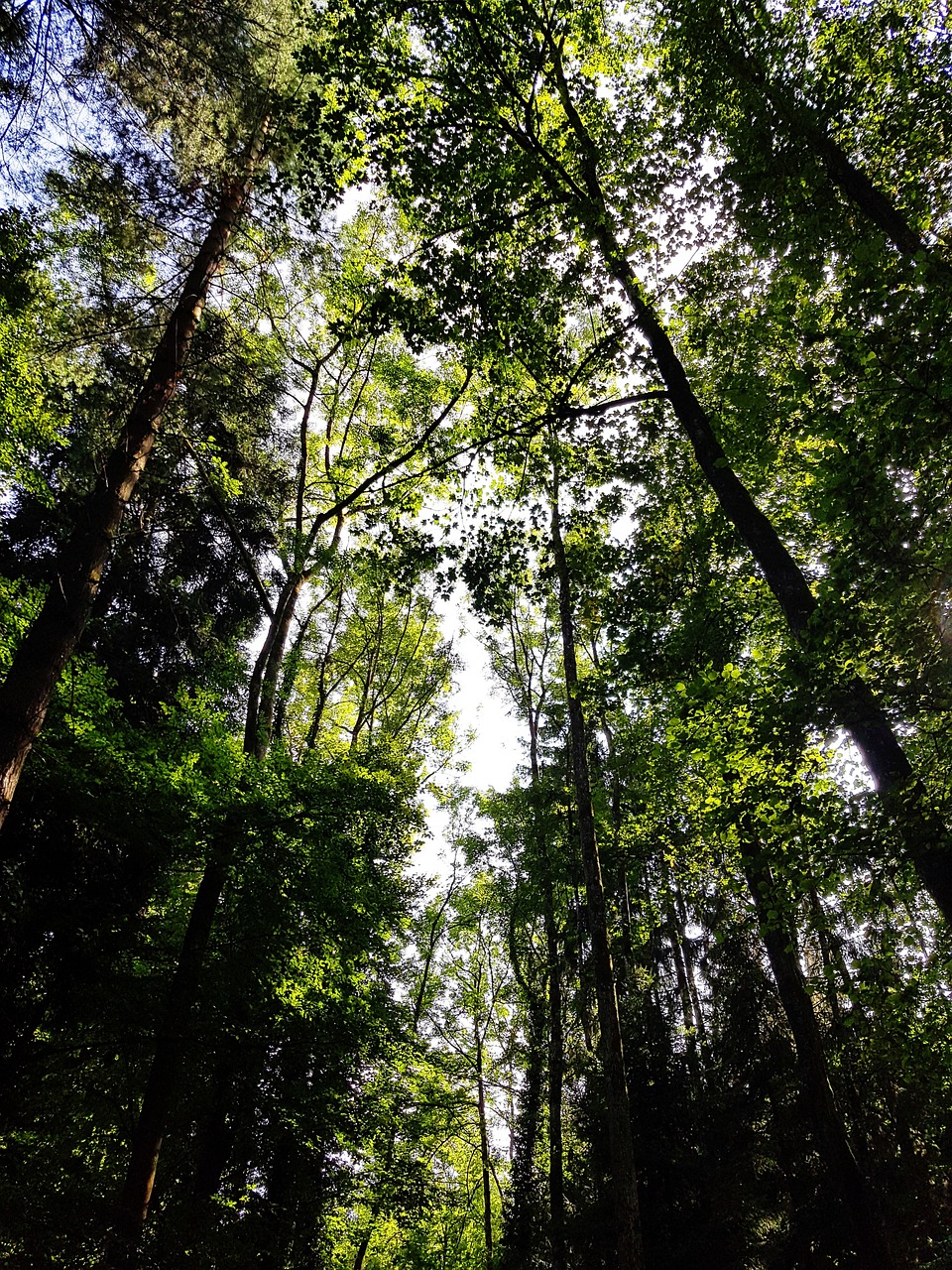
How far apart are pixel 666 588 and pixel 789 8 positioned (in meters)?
6.81

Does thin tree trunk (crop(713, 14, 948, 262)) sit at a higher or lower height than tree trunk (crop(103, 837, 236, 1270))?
higher

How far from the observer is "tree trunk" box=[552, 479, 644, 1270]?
277 inches

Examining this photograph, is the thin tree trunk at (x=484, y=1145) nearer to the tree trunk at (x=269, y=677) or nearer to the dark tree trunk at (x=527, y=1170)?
the dark tree trunk at (x=527, y=1170)

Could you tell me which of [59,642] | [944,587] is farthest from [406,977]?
[944,587]

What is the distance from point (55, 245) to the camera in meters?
7.79

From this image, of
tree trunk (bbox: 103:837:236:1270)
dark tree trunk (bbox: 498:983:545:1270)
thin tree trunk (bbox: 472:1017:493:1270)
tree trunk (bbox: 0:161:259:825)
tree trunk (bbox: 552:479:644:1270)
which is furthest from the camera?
thin tree trunk (bbox: 472:1017:493:1270)

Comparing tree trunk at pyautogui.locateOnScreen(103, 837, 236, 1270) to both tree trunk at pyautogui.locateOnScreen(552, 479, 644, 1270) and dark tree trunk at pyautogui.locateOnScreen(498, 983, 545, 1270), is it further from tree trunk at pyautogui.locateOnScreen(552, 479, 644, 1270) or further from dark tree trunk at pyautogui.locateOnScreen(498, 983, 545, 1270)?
dark tree trunk at pyautogui.locateOnScreen(498, 983, 545, 1270)

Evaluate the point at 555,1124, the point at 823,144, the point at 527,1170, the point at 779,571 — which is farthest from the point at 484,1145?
the point at 823,144

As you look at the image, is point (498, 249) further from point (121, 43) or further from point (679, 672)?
point (679, 672)

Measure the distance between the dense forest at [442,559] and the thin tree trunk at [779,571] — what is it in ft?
0.12

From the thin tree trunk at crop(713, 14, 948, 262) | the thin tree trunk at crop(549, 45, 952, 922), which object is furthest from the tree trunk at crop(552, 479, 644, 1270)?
the thin tree trunk at crop(713, 14, 948, 262)

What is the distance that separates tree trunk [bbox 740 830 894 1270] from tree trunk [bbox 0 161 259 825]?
722cm

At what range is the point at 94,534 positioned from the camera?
6.07 m

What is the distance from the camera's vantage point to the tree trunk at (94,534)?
16.6ft
